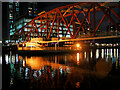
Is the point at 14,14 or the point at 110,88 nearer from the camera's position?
the point at 110,88

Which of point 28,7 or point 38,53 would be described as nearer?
point 38,53

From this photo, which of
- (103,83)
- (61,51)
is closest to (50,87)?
(103,83)

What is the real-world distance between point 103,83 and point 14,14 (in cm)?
17923

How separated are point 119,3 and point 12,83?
2870 centimetres

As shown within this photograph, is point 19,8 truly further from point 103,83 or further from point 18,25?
point 103,83

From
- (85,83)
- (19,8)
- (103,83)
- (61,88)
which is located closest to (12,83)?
(61,88)

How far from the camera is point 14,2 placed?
593 feet

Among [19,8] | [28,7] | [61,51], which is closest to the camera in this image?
[61,51]

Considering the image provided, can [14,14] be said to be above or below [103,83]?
above

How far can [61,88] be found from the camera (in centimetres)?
985

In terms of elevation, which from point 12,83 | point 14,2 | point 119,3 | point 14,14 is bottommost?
point 12,83

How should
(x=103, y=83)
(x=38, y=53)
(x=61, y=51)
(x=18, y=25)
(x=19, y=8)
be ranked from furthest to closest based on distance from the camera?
(x=19, y=8), (x=18, y=25), (x=61, y=51), (x=38, y=53), (x=103, y=83)

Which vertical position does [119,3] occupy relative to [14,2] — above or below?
below

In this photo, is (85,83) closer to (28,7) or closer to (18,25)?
(18,25)
